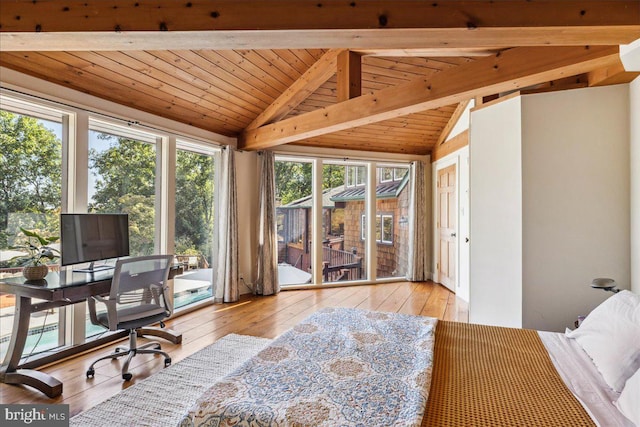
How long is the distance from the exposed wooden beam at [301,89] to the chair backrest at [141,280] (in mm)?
2410

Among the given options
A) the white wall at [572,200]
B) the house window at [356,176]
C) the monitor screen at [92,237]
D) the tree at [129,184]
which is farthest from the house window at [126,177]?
the white wall at [572,200]

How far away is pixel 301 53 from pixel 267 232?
2502mm

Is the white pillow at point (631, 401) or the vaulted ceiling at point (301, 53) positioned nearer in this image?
the white pillow at point (631, 401)

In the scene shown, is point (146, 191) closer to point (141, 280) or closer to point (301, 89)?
point (141, 280)

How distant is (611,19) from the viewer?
1.78 meters

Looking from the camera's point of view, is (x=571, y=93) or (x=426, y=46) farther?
(x=571, y=93)

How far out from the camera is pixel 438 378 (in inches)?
55.9

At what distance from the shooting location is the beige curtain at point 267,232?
4.97 meters

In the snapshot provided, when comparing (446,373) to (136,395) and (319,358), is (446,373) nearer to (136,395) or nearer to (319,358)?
(319,358)

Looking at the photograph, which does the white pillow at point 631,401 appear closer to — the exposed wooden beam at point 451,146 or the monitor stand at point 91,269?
the monitor stand at point 91,269

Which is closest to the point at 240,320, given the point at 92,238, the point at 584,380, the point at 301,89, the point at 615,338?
the point at 92,238

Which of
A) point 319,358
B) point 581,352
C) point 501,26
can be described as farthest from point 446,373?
point 501,26

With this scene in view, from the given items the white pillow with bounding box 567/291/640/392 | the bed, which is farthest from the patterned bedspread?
the white pillow with bounding box 567/291/640/392

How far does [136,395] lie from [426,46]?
2.95 m
